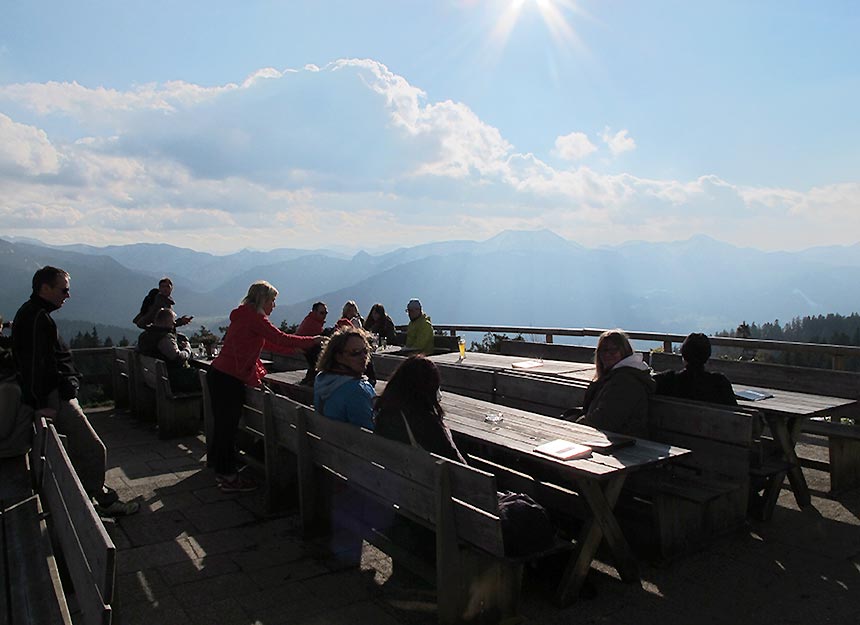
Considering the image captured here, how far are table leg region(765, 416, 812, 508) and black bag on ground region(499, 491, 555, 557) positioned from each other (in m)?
2.48

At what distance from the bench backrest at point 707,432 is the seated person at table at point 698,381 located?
0.24 m

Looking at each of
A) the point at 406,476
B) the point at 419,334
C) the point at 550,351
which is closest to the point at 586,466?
the point at 406,476

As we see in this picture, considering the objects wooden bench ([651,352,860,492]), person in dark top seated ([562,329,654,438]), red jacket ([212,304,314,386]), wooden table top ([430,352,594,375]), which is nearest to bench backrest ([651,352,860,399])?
wooden bench ([651,352,860,492])

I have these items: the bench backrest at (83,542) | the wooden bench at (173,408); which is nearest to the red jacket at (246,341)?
the bench backrest at (83,542)

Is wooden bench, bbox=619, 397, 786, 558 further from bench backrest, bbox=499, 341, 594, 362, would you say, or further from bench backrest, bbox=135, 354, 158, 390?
bench backrest, bbox=135, 354, 158, 390

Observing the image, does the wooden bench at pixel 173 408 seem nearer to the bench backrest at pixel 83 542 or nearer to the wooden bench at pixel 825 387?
the bench backrest at pixel 83 542

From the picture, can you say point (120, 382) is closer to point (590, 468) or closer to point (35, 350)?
point (35, 350)

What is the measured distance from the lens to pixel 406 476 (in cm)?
321

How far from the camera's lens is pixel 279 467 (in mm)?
4730

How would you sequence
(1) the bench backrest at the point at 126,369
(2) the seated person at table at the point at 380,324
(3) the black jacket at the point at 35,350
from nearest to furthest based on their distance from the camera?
(3) the black jacket at the point at 35,350
(1) the bench backrest at the point at 126,369
(2) the seated person at table at the point at 380,324

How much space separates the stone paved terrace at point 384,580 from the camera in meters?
3.22

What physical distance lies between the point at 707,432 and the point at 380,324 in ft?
23.3

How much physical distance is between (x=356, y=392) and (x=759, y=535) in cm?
277

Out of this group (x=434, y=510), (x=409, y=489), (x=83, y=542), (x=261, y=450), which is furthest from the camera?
(x=261, y=450)
